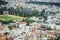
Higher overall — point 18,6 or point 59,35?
point 18,6

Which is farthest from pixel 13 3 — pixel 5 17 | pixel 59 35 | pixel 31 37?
pixel 59 35

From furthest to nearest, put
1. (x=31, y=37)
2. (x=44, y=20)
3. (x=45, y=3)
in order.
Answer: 1. (x=45, y=3)
2. (x=44, y=20)
3. (x=31, y=37)

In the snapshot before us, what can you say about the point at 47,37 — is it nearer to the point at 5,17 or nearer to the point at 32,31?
the point at 32,31

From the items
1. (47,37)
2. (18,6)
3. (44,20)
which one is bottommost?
(47,37)

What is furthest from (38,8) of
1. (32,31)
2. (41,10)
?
(32,31)

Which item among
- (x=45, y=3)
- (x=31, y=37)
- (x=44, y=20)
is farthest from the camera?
(x=45, y=3)

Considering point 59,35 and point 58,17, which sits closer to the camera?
point 59,35
